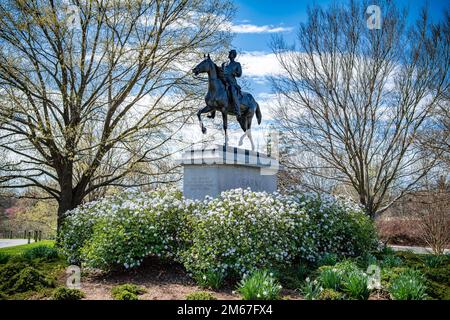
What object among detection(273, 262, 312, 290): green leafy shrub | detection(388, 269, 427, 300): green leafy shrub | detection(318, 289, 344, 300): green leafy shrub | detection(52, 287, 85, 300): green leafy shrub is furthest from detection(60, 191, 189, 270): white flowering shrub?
detection(388, 269, 427, 300): green leafy shrub

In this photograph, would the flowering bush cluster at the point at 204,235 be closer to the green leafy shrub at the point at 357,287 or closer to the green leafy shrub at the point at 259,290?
the green leafy shrub at the point at 259,290

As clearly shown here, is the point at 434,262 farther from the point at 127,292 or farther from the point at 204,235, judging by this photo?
the point at 127,292

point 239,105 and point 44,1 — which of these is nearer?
point 239,105

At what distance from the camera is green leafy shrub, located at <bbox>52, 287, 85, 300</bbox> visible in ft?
17.5

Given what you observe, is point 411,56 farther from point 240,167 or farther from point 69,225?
point 69,225

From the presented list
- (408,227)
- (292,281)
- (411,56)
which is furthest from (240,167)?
(408,227)

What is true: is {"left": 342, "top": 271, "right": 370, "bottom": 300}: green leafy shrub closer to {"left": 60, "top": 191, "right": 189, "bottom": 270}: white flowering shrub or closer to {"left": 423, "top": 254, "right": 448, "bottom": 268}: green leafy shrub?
{"left": 60, "top": 191, "right": 189, "bottom": 270}: white flowering shrub

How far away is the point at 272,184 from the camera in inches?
420

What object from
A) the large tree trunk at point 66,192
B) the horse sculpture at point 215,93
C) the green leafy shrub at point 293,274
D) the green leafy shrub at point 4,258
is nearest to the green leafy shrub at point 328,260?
the green leafy shrub at point 293,274

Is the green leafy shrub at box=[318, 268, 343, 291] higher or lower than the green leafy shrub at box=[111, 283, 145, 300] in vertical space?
higher

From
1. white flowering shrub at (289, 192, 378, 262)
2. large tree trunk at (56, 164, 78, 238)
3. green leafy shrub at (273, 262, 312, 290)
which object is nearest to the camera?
green leafy shrub at (273, 262, 312, 290)

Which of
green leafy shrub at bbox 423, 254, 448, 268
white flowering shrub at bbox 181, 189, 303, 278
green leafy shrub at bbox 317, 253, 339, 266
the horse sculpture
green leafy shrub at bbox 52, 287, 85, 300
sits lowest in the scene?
green leafy shrub at bbox 52, 287, 85, 300

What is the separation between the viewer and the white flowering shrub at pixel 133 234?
22.5 feet
